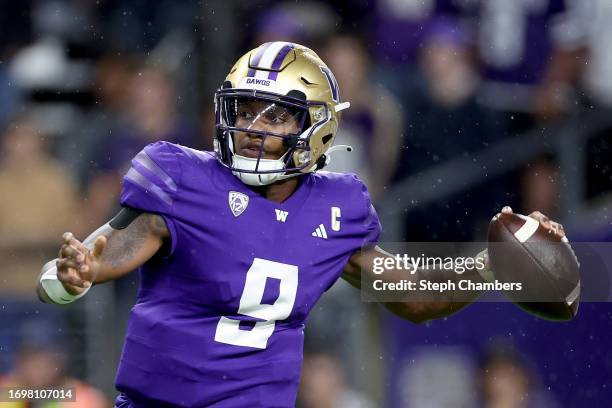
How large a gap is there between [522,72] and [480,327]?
138 cm

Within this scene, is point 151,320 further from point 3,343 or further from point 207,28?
point 207,28

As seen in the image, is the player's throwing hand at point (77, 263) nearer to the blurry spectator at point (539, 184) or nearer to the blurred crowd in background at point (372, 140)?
the blurred crowd in background at point (372, 140)

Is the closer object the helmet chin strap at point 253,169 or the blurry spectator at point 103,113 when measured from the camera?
the helmet chin strap at point 253,169

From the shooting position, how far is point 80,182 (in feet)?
17.5

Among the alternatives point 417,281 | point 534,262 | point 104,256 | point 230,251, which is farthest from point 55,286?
point 534,262

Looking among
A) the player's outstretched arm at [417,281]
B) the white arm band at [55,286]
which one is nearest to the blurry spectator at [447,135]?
the player's outstretched arm at [417,281]

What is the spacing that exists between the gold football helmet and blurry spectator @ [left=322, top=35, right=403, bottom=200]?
2.00m

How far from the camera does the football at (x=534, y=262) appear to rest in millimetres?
3555

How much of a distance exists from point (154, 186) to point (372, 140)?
8.36 ft

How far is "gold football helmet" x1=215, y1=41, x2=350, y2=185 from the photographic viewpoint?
10.5 feet

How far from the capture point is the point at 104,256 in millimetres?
2992

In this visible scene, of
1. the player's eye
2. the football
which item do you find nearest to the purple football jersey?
the player's eye

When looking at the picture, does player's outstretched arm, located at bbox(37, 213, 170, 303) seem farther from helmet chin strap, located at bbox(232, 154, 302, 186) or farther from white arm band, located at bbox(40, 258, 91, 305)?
helmet chin strap, located at bbox(232, 154, 302, 186)

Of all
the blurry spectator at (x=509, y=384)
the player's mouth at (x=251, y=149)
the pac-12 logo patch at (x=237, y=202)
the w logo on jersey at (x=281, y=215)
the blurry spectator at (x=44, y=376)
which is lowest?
the blurry spectator at (x=509, y=384)
